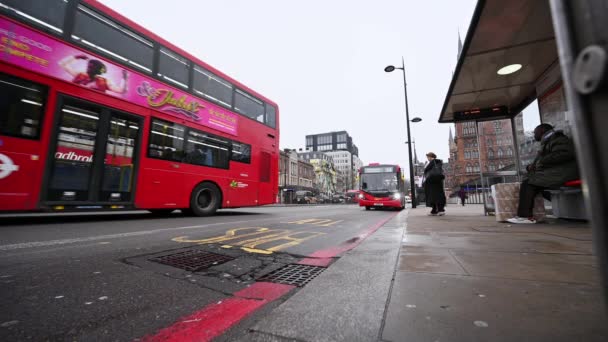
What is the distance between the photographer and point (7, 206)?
434cm

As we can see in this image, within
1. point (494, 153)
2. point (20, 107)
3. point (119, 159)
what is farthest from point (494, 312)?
point (494, 153)

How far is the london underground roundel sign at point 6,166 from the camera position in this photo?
14.0ft

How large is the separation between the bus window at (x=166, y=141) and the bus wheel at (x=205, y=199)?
42.0 inches

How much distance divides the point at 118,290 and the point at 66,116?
5.16 metres

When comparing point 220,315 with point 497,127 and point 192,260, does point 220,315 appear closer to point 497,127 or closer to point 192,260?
point 192,260

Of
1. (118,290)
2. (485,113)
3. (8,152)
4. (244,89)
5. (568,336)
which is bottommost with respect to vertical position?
(118,290)

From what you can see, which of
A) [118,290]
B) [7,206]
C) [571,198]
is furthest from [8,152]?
[571,198]

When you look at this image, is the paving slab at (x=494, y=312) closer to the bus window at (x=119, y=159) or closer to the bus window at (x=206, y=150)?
the bus window at (x=119, y=159)

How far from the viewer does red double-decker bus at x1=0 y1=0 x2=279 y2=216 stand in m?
4.52

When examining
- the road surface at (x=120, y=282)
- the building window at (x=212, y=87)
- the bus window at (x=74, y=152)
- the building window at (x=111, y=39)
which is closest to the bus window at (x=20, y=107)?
the bus window at (x=74, y=152)

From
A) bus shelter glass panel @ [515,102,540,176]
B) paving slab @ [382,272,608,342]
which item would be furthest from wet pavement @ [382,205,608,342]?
bus shelter glass panel @ [515,102,540,176]

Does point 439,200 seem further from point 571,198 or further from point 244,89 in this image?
point 244,89

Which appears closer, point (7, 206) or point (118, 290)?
point (118, 290)

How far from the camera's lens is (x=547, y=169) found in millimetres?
4121
